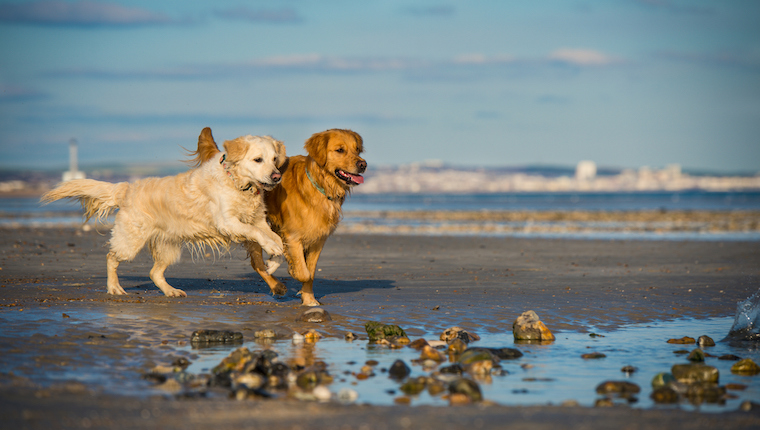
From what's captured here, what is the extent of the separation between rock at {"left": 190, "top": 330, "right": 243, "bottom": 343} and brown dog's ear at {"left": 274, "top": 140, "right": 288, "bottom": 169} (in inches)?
94.6

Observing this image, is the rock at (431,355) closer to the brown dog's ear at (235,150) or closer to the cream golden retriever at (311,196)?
the cream golden retriever at (311,196)

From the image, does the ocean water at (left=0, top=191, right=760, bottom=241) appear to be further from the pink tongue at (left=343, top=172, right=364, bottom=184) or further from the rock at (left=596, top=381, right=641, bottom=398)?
the rock at (left=596, top=381, right=641, bottom=398)

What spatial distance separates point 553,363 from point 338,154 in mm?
3517

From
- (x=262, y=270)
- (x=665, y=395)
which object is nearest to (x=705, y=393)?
(x=665, y=395)

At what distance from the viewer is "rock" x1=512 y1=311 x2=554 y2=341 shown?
600 cm

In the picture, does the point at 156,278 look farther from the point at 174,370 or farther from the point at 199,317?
the point at 174,370

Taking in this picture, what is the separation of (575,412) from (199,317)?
4.08 metres

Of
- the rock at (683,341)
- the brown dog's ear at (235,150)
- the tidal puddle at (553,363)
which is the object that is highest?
the brown dog's ear at (235,150)

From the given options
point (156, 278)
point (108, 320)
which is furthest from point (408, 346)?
point (156, 278)

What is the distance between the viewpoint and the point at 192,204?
25.0ft

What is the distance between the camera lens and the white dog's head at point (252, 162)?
7.08 m

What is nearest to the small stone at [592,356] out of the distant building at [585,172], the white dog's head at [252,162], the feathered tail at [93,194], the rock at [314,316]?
the rock at [314,316]

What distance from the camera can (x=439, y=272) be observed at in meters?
11.2

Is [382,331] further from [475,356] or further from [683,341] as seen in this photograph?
[683,341]
